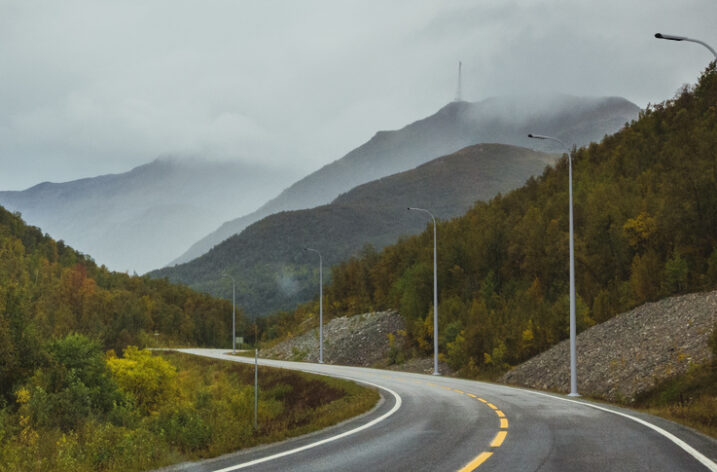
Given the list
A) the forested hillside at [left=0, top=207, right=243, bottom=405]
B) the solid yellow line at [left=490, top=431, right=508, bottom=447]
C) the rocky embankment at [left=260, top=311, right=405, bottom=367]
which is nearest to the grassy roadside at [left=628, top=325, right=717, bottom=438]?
the solid yellow line at [left=490, top=431, right=508, bottom=447]

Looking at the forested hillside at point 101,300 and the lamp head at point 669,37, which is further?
the forested hillside at point 101,300

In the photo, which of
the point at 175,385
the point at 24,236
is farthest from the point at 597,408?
the point at 24,236

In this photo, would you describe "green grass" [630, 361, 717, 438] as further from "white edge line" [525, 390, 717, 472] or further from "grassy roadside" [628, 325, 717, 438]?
"white edge line" [525, 390, 717, 472]

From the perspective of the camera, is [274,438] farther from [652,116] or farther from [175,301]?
[175,301]

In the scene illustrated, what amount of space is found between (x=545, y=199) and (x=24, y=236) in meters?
155

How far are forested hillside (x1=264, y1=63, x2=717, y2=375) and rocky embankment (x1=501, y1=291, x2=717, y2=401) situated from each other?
10.2ft

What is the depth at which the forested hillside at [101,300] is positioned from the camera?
408 ft

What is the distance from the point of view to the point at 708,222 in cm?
3466

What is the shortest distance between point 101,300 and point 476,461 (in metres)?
144

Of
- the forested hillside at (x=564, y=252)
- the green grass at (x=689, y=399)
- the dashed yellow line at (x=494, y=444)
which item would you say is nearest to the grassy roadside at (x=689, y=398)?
the green grass at (x=689, y=399)

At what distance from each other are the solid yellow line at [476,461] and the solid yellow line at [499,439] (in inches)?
36.5

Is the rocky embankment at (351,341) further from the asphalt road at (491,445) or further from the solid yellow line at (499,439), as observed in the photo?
the solid yellow line at (499,439)

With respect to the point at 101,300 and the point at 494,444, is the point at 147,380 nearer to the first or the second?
the point at 494,444

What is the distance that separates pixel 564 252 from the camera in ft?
152
